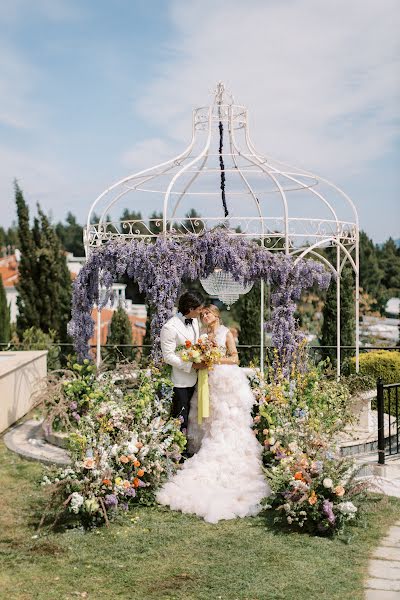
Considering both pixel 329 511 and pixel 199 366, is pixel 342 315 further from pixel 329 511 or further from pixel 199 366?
pixel 329 511

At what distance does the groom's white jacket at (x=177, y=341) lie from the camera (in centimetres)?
791

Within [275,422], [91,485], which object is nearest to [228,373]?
[275,422]

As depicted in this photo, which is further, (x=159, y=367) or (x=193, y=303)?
(x=159, y=367)

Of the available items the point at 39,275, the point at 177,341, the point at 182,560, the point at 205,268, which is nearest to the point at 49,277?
the point at 39,275

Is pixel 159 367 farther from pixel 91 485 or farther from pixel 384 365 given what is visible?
pixel 384 365

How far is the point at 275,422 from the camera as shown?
7777mm

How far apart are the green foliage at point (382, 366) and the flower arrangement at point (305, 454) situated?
393cm

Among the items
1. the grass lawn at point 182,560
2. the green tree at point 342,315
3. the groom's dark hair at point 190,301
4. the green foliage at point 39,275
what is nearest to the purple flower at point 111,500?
the grass lawn at point 182,560

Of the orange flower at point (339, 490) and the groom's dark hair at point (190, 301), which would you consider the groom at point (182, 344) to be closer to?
the groom's dark hair at point (190, 301)

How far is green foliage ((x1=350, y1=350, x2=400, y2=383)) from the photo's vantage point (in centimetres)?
1256

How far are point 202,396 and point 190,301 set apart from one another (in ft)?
3.25

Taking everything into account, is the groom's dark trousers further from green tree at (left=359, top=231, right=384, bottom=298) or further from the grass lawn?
green tree at (left=359, top=231, right=384, bottom=298)

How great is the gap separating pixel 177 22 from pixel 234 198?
3380 millimetres

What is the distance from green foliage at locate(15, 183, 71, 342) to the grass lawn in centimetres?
1356
